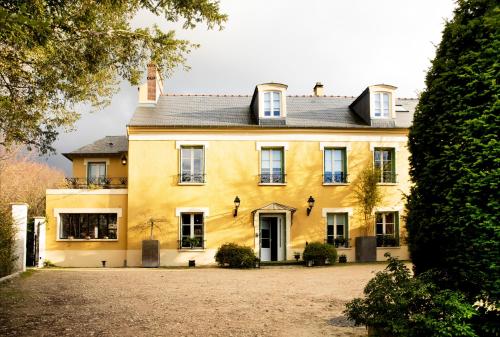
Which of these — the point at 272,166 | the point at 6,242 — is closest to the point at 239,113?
the point at 272,166

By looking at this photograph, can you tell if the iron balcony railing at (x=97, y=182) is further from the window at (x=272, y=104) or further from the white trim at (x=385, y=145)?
the white trim at (x=385, y=145)

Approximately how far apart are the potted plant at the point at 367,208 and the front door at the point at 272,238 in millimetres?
3423

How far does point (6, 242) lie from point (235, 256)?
8233mm

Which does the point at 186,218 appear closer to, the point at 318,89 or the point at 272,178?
the point at 272,178

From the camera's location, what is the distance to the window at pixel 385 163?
2086 cm

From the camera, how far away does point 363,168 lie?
815 inches

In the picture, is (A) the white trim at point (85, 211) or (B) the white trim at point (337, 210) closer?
(A) the white trim at point (85, 211)

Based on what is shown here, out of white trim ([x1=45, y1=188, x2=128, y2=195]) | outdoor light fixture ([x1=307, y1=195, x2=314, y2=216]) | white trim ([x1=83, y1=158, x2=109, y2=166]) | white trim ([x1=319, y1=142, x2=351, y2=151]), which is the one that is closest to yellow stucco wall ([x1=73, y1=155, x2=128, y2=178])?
white trim ([x1=83, y1=158, x2=109, y2=166])

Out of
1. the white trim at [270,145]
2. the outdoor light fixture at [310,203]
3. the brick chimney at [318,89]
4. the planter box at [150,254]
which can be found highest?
the brick chimney at [318,89]

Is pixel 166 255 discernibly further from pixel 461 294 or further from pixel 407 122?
pixel 461 294

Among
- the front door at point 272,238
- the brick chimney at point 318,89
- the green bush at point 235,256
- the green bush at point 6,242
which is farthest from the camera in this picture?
the brick chimney at point 318,89

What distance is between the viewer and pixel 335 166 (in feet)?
68.4

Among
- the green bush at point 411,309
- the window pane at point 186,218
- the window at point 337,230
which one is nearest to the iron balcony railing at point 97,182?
the window pane at point 186,218

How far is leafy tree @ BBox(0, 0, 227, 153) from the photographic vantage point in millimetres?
7445
